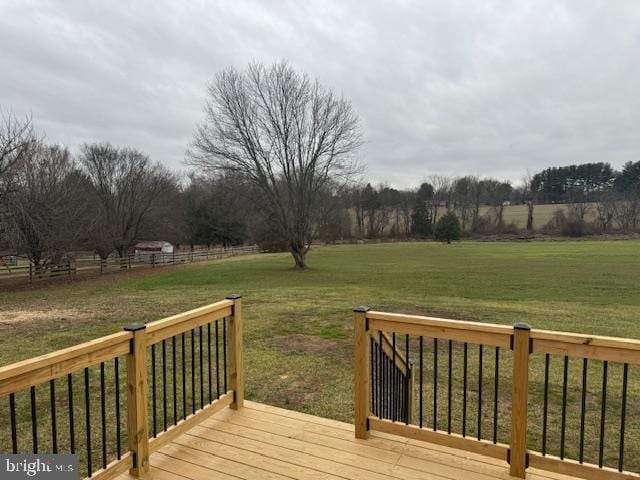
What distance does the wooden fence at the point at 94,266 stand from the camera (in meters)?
20.3

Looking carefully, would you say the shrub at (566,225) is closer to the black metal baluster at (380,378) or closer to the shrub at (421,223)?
the shrub at (421,223)

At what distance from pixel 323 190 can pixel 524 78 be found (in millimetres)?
12736

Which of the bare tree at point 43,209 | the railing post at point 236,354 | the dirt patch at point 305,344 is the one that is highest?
the bare tree at point 43,209

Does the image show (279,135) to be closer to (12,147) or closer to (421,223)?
(12,147)

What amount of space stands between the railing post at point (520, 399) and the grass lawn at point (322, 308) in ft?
5.26

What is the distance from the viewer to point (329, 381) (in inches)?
214

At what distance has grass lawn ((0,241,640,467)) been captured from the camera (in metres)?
5.31

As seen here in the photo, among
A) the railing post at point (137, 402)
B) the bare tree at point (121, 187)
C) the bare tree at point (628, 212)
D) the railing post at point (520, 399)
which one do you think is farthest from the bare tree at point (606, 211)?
the railing post at point (137, 402)

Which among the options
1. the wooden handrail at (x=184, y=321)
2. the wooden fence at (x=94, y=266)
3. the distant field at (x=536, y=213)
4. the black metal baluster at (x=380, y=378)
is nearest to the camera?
the wooden handrail at (x=184, y=321)

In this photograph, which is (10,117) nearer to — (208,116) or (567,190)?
(208,116)

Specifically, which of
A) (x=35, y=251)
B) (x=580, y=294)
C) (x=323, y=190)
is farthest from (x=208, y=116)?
(x=580, y=294)

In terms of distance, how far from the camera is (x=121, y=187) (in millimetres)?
32219

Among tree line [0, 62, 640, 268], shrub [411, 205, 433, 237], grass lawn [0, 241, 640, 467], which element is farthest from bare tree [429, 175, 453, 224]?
grass lawn [0, 241, 640, 467]

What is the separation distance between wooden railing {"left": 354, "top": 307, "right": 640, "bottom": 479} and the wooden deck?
3.7 inches
